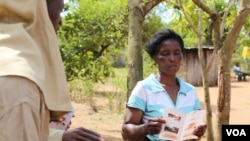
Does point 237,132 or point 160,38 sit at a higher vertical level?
point 160,38

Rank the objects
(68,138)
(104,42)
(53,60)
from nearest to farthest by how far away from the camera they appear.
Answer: (53,60) < (68,138) < (104,42)

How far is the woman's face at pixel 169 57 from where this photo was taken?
272 cm

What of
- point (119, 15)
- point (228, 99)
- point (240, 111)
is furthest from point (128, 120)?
point (119, 15)

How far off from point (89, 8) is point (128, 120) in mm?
12900

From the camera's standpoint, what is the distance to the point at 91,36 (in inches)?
559

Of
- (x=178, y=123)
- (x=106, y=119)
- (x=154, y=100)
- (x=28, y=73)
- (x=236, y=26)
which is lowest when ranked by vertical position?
(x=106, y=119)


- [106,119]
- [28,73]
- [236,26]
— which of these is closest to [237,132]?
[236,26]

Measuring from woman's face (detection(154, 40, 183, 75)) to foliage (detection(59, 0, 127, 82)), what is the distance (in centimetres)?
686

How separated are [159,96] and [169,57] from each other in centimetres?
28

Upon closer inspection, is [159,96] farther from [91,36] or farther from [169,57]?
[91,36]

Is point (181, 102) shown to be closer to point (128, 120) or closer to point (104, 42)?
point (128, 120)

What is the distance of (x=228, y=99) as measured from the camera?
13.6 feet

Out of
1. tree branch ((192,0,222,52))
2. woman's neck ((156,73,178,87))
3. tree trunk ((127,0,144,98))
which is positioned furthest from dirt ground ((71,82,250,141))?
woman's neck ((156,73,178,87))

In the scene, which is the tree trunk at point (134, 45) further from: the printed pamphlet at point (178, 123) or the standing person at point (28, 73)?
the standing person at point (28, 73)
